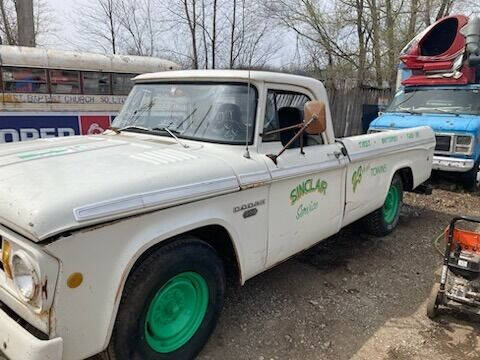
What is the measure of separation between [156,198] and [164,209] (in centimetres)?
9

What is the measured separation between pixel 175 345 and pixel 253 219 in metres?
0.98

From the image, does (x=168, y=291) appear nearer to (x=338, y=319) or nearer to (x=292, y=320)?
(x=292, y=320)

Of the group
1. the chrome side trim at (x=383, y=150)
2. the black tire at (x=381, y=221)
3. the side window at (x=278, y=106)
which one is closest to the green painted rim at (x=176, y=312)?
the side window at (x=278, y=106)

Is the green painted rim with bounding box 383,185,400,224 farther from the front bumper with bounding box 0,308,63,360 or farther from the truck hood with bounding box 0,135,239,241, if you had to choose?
the front bumper with bounding box 0,308,63,360

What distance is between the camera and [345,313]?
11.8ft

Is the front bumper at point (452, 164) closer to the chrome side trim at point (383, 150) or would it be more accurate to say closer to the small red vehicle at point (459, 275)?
the chrome side trim at point (383, 150)

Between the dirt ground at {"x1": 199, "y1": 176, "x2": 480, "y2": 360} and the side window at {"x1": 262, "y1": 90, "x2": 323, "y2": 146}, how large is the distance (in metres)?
1.41

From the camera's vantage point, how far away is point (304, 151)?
351cm

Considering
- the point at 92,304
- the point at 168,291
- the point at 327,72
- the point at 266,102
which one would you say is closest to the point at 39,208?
the point at 92,304

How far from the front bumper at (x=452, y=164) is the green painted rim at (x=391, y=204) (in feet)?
8.81

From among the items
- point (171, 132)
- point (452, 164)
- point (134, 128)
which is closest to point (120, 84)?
point (134, 128)

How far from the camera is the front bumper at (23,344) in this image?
1.95 meters

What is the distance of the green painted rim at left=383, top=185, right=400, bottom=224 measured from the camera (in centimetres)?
540

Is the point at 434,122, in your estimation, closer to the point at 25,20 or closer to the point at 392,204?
the point at 392,204
